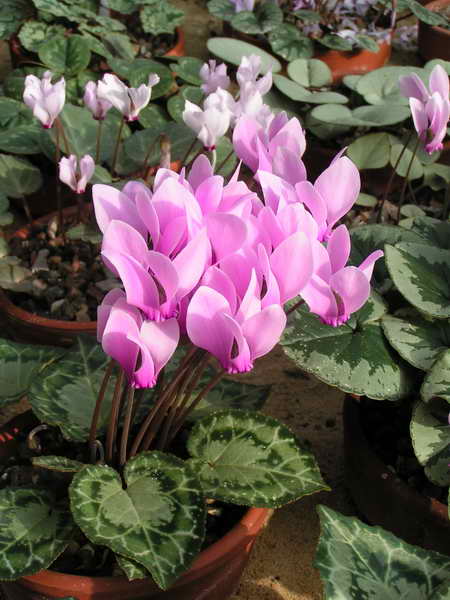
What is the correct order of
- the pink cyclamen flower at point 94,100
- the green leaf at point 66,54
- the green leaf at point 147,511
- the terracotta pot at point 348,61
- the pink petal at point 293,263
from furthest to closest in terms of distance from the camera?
the terracotta pot at point 348,61, the green leaf at point 66,54, the pink cyclamen flower at point 94,100, the green leaf at point 147,511, the pink petal at point 293,263

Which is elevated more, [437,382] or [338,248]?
[338,248]

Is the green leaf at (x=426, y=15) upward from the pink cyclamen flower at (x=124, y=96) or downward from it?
downward

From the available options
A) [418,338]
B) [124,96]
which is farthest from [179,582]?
[124,96]

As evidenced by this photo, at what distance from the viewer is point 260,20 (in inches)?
123

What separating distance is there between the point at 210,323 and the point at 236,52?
2.01 meters

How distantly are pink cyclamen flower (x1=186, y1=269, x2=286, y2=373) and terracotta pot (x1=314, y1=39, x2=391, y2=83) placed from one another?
2.28m

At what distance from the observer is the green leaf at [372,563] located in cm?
107

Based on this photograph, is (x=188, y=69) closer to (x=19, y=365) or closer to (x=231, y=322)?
(x=19, y=365)

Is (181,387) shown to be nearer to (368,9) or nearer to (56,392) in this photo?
(56,392)

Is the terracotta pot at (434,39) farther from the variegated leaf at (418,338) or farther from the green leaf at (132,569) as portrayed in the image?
the green leaf at (132,569)

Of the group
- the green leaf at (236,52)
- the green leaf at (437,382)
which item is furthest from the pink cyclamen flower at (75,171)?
the green leaf at (236,52)

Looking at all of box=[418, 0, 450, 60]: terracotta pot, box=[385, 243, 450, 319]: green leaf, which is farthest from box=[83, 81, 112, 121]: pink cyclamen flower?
box=[418, 0, 450, 60]: terracotta pot

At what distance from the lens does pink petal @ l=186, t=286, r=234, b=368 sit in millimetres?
891

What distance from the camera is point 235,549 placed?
1249 mm
